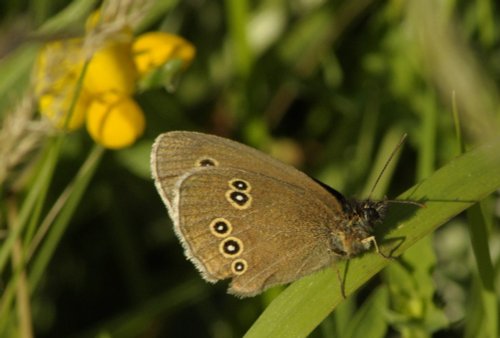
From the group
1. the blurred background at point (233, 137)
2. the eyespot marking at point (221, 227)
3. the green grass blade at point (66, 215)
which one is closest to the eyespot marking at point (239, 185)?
the eyespot marking at point (221, 227)

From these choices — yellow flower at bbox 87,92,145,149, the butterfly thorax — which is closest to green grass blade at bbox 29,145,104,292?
yellow flower at bbox 87,92,145,149

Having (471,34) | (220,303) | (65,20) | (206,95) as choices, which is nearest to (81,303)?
(220,303)

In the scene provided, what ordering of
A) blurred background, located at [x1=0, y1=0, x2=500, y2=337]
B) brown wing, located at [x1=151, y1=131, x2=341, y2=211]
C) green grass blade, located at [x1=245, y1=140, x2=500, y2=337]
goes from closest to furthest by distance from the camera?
green grass blade, located at [x1=245, y1=140, x2=500, y2=337], brown wing, located at [x1=151, y1=131, x2=341, y2=211], blurred background, located at [x1=0, y1=0, x2=500, y2=337]

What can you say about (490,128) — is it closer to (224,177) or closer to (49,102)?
(224,177)

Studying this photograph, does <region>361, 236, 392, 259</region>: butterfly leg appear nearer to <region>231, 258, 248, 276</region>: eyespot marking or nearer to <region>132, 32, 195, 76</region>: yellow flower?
<region>231, 258, 248, 276</region>: eyespot marking

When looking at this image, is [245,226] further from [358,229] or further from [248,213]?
[358,229]

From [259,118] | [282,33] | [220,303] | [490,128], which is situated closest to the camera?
→ [490,128]
